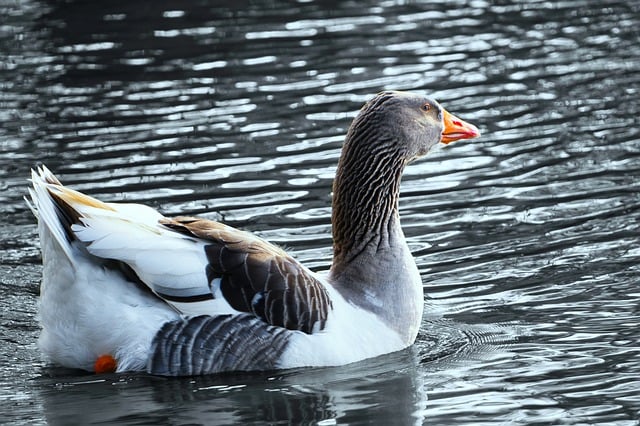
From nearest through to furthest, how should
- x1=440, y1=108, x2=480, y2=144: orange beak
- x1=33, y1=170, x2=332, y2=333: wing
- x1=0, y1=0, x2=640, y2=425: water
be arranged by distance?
x1=0, y1=0, x2=640, y2=425: water
x1=33, y1=170, x2=332, y2=333: wing
x1=440, y1=108, x2=480, y2=144: orange beak

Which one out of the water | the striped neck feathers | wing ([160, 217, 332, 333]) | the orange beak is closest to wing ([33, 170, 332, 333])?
wing ([160, 217, 332, 333])

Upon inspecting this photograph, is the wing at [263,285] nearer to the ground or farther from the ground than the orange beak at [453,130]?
nearer to the ground

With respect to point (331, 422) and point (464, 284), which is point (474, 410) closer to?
point (331, 422)

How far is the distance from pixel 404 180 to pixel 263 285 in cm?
461

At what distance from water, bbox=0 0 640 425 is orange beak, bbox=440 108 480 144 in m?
1.22

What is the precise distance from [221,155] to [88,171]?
134 cm

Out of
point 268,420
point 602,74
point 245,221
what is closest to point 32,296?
point 245,221

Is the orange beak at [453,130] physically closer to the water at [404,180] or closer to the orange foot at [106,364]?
the water at [404,180]

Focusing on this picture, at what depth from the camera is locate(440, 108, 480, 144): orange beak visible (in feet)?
30.4

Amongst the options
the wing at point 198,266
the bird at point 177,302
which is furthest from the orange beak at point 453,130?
the wing at point 198,266

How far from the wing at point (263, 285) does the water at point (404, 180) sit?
14.6 inches

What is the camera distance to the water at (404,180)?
7.97 metres

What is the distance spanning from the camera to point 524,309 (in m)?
9.40

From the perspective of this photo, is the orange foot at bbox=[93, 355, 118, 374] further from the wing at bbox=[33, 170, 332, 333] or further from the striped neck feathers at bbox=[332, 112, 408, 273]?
the striped neck feathers at bbox=[332, 112, 408, 273]
